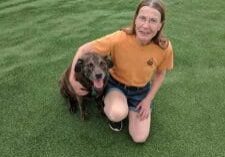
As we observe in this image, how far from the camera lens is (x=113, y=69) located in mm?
3725

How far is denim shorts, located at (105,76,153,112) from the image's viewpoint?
3.77 meters

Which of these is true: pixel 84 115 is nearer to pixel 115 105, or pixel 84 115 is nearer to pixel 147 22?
pixel 115 105

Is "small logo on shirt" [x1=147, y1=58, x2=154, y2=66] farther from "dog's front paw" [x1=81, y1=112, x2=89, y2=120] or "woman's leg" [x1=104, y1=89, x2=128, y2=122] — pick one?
"dog's front paw" [x1=81, y1=112, x2=89, y2=120]

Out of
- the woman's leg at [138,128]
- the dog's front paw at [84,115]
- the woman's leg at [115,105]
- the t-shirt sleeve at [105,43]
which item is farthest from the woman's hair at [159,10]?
the dog's front paw at [84,115]

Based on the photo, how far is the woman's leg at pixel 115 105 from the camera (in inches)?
141

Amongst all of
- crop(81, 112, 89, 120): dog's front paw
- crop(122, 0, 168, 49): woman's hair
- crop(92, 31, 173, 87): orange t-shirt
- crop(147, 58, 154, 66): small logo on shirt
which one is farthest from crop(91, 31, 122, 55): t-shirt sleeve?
crop(81, 112, 89, 120): dog's front paw

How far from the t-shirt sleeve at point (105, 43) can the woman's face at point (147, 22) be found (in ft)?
0.72

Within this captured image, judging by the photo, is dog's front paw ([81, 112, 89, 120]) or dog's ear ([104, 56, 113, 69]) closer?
dog's ear ([104, 56, 113, 69])

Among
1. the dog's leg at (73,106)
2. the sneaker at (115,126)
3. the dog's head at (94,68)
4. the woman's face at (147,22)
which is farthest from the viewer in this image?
the dog's leg at (73,106)

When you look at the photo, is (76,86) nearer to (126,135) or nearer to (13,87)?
(126,135)

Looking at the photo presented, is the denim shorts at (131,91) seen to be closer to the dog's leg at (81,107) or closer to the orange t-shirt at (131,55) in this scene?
the orange t-shirt at (131,55)

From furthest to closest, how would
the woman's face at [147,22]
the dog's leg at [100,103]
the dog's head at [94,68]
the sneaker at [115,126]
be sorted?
the dog's leg at [100,103] < the sneaker at [115,126] < the dog's head at [94,68] < the woman's face at [147,22]

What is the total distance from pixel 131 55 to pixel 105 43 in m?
0.26

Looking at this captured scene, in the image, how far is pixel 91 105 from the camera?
13.5 feet
